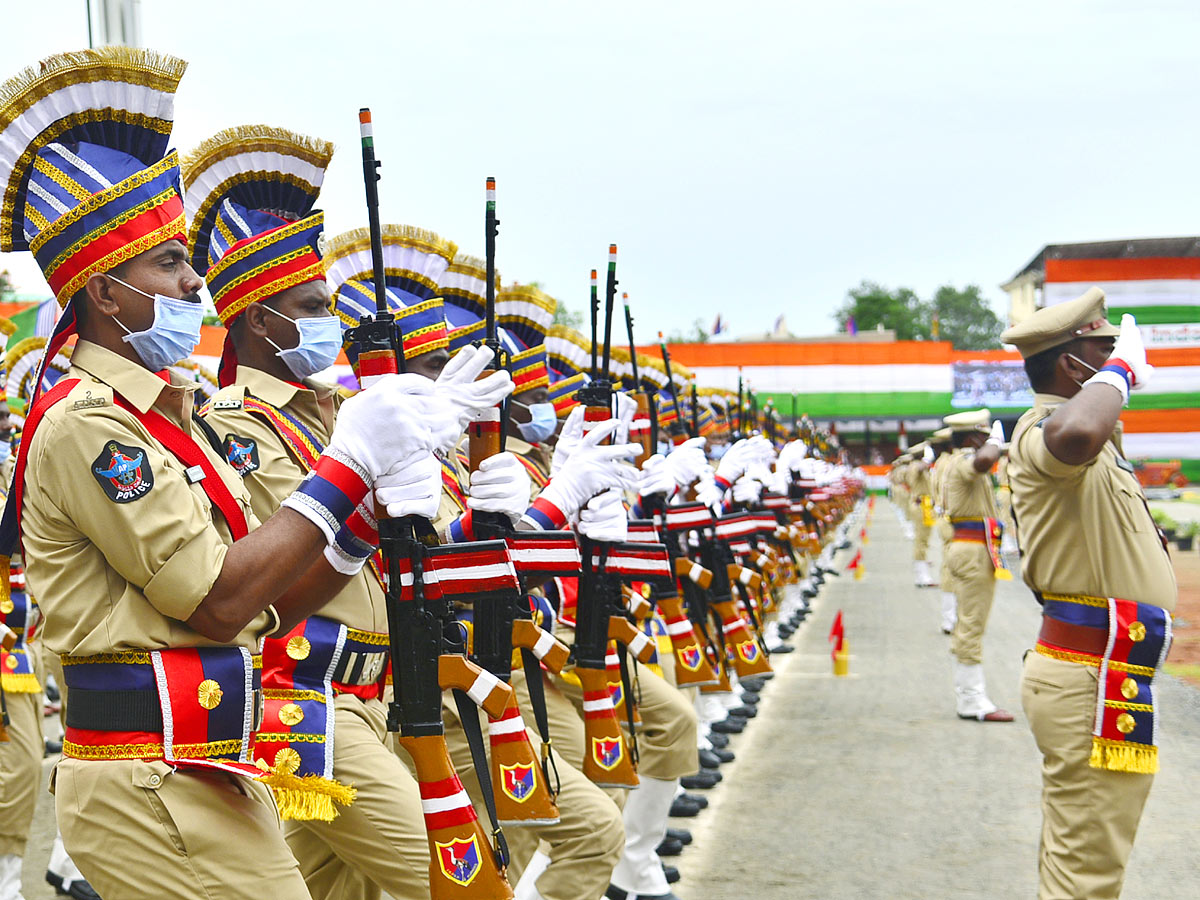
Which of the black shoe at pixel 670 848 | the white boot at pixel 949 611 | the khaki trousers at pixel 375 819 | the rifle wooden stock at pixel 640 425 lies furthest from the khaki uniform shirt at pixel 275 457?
the white boot at pixel 949 611

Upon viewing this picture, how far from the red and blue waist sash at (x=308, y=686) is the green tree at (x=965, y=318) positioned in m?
115

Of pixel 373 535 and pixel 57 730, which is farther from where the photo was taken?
pixel 57 730

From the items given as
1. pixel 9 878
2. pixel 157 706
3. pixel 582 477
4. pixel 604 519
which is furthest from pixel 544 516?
pixel 9 878

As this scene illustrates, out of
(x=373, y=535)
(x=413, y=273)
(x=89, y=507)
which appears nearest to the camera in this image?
(x=89, y=507)

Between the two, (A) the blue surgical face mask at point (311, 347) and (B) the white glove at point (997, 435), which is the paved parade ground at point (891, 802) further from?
(A) the blue surgical face mask at point (311, 347)

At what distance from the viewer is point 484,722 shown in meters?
4.50

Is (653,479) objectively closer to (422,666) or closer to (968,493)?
(422,666)

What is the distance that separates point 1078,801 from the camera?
14.6ft

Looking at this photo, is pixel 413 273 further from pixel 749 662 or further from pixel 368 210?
pixel 749 662

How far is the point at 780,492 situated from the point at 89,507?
11.2m

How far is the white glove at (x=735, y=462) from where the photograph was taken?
31.4 feet

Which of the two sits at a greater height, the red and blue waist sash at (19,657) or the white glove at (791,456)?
the red and blue waist sash at (19,657)

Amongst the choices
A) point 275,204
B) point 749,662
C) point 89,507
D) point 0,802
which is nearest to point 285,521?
point 89,507

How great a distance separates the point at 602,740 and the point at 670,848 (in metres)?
2.22
